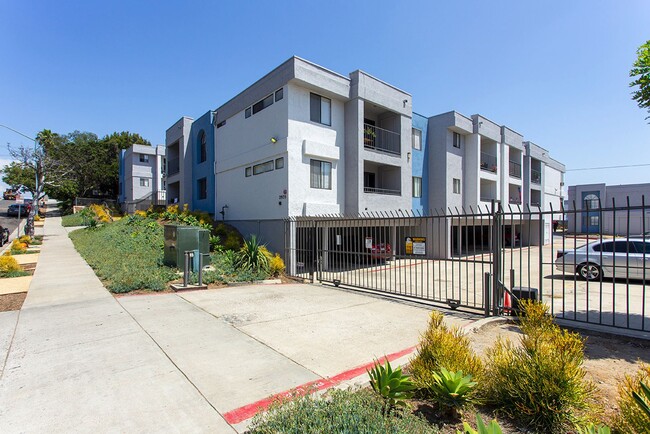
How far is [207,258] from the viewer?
41.3 feet

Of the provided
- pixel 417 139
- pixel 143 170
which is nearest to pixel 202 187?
pixel 417 139

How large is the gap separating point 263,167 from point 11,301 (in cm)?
1084

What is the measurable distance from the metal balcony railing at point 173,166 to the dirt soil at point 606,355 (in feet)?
84.4

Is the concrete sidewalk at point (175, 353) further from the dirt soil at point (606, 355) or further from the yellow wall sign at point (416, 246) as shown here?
the yellow wall sign at point (416, 246)

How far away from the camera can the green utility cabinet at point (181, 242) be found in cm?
1163

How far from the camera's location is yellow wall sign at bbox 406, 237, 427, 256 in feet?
28.2

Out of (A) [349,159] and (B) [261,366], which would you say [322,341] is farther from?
(A) [349,159]

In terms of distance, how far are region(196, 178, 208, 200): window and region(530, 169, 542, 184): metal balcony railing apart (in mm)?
31490

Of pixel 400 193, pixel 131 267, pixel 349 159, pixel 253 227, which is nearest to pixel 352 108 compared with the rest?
pixel 349 159

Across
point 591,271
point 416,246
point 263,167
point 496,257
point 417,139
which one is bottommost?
point 591,271

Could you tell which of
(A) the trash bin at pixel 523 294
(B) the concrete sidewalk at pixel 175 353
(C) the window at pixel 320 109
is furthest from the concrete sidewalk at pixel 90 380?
(C) the window at pixel 320 109

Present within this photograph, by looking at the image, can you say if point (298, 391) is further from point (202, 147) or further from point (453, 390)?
point (202, 147)

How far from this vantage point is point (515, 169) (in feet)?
102

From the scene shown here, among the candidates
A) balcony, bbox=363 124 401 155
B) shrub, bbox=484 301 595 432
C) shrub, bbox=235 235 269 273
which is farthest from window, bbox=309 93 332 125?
shrub, bbox=484 301 595 432
